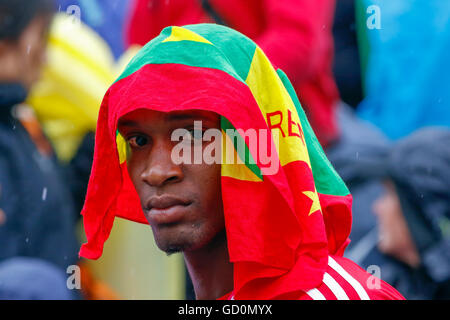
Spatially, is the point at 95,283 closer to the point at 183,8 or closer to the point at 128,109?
the point at 183,8

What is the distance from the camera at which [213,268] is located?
2475mm

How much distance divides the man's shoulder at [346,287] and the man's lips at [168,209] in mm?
362

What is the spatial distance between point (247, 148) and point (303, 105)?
7.14 ft

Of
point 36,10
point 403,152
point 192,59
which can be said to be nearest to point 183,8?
point 36,10

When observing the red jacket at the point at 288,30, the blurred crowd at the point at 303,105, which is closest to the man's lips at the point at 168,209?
the blurred crowd at the point at 303,105

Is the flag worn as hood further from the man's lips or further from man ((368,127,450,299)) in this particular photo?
man ((368,127,450,299))

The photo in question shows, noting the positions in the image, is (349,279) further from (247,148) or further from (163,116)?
(163,116)

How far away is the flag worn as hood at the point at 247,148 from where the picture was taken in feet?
7.44

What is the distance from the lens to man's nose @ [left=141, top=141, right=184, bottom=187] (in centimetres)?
231

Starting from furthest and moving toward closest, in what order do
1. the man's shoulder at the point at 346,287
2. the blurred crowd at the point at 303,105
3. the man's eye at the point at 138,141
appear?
the blurred crowd at the point at 303,105 → the man's eye at the point at 138,141 → the man's shoulder at the point at 346,287

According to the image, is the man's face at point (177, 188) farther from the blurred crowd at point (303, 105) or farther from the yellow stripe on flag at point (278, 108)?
the blurred crowd at point (303, 105)

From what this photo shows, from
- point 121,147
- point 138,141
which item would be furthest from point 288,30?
point 138,141

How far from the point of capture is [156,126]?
7.70 ft
